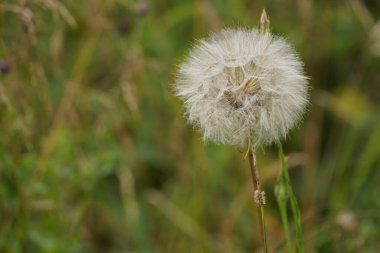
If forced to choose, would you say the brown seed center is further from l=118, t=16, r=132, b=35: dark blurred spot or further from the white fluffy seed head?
l=118, t=16, r=132, b=35: dark blurred spot

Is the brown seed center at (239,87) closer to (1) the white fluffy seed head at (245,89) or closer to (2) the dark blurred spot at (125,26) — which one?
(1) the white fluffy seed head at (245,89)

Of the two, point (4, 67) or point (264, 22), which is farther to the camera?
point (4, 67)

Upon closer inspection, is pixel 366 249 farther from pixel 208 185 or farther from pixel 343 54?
pixel 343 54

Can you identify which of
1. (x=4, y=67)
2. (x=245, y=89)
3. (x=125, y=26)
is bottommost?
(x=245, y=89)

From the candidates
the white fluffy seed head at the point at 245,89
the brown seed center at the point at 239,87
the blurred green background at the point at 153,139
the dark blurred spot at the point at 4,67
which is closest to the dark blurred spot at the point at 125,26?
the blurred green background at the point at 153,139

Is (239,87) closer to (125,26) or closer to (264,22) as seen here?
(264,22)

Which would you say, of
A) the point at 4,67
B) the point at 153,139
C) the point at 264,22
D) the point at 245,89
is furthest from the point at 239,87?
the point at 153,139

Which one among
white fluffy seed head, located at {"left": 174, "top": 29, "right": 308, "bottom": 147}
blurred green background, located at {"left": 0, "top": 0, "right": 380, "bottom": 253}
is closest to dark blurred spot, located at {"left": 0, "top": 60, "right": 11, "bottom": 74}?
blurred green background, located at {"left": 0, "top": 0, "right": 380, "bottom": 253}

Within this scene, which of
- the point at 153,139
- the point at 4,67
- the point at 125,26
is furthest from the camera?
the point at 153,139
